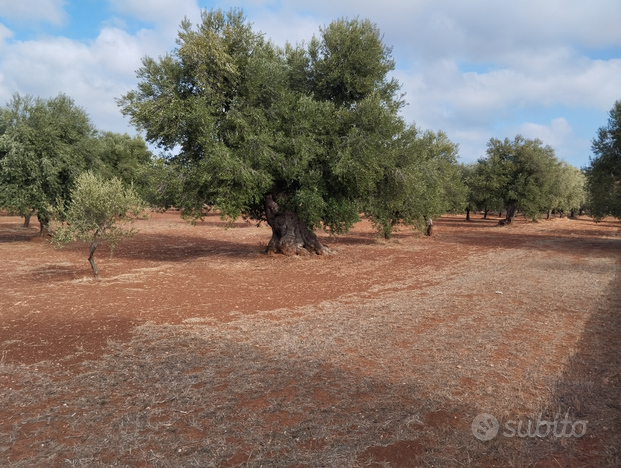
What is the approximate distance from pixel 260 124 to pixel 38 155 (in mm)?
14659

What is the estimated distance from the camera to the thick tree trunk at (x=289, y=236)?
1967 centimetres

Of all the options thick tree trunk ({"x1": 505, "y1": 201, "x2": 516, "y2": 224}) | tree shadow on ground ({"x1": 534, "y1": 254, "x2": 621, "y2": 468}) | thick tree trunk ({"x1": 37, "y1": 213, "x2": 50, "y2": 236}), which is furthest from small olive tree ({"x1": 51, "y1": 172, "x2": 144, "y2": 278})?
thick tree trunk ({"x1": 505, "y1": 201, "x2": 516, "y2": 224})

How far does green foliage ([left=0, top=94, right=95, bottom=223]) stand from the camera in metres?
22.0

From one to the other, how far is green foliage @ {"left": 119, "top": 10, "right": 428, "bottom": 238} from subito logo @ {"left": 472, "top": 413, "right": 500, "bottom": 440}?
11897 millimetres

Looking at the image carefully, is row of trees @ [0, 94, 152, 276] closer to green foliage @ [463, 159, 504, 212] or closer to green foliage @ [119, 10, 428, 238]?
green foliage @ [119, 10, 428, 238]

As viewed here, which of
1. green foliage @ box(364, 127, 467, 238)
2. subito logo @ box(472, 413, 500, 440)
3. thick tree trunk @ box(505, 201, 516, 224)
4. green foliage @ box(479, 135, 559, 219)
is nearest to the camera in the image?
subito logo @ box(472, 413, 500, 440)

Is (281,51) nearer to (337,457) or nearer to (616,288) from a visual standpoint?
(616,288)

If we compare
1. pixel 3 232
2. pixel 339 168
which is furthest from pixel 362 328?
pixel 3 232

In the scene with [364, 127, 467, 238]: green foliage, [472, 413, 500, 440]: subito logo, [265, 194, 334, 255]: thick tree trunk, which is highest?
[364, 127, 467, 238]: green foliage

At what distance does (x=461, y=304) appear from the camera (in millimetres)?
11336

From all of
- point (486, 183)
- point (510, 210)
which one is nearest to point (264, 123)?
point (486, 183)

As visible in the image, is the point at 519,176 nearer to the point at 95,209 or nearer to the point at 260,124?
the point at 260,124

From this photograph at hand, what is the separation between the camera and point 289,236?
64.8 ft

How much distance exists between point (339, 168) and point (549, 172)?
113ft
